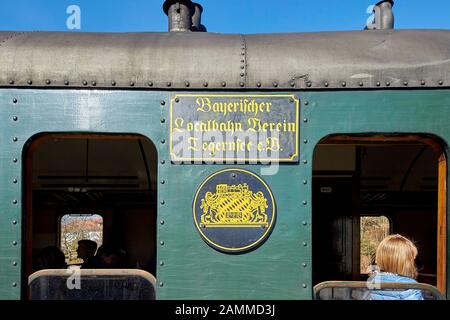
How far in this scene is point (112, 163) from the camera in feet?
17.2

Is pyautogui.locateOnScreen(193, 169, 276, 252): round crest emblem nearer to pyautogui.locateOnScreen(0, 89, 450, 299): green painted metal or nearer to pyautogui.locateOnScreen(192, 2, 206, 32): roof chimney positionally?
pyautogui.locateOnScreen(0, 89, 450, 299): green painted metal

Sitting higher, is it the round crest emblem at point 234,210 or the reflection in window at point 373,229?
the round crest emblem at point 234,210

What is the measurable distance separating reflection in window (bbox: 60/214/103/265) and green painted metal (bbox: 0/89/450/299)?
15.6ft

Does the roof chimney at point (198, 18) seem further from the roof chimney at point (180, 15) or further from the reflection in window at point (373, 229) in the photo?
the reflection in window at point (373, 229)

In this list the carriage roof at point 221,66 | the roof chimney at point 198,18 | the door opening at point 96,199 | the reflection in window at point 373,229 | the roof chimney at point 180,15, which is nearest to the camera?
the carriage roof at point 221,66

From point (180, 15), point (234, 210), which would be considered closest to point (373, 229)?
point (180, 15)

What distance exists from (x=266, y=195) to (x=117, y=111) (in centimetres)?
89

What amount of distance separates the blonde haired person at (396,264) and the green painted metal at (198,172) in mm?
353

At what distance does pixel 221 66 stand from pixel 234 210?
0.76 m

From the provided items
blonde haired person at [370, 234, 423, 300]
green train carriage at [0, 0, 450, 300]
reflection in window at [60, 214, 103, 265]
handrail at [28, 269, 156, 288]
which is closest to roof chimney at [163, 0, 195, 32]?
green train carriage at [0, 0, 450, 300]

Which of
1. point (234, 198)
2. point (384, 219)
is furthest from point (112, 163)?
point (384, 219)

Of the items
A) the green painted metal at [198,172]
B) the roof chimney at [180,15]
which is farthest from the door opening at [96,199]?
the green painted metal at [198,172]

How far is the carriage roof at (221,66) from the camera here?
222 centimetres

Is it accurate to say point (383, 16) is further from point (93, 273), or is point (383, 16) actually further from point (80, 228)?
point (80, 228)
